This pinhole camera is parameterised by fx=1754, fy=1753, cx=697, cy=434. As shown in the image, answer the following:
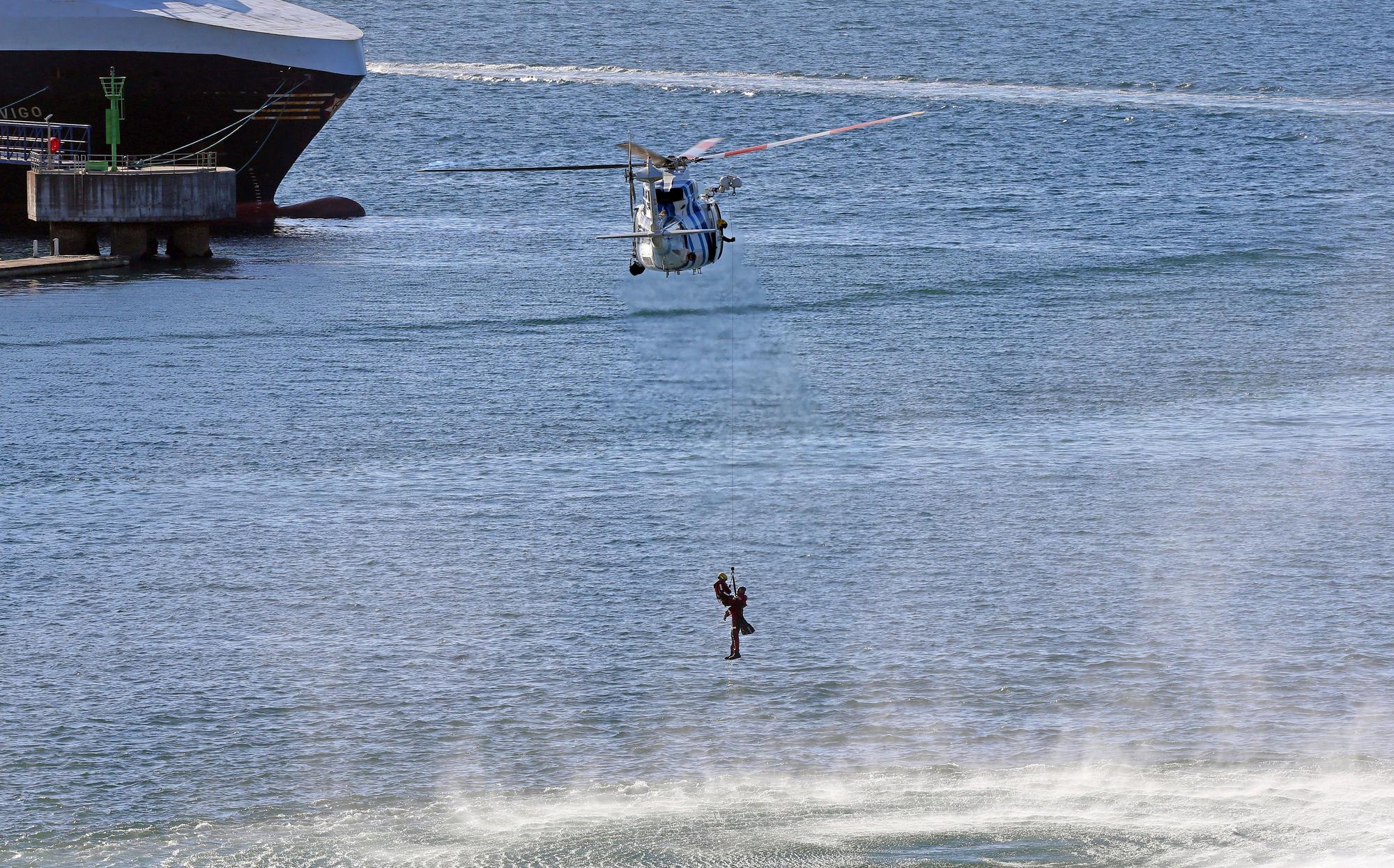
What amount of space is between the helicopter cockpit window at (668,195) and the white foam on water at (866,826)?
16.8 meters

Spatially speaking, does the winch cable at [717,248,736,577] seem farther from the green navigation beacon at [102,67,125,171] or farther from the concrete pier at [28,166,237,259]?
the green navigation beacon at [102,67,125,171]

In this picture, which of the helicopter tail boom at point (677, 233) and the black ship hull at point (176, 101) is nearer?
the helicopter tail boom at point (677, 233)

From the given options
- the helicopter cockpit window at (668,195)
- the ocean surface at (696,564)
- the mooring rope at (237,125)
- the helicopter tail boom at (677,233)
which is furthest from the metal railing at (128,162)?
the helicopter tail boom at (677,233)

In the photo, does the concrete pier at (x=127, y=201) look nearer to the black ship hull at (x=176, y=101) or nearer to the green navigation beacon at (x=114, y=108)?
the green navigation beacon at (x=114, y=108)

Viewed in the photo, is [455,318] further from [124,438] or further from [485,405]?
[124,438]

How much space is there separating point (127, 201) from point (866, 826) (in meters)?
85.2

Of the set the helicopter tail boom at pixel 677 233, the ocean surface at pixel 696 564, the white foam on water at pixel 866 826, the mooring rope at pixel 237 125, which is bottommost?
the white foam on water at pixel 866 826

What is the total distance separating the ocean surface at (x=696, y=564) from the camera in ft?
Result: 162

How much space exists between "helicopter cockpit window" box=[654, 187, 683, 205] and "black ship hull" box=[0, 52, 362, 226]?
275ft

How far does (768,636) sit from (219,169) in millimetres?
70939

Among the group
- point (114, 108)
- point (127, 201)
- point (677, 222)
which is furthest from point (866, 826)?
point (114, 108)

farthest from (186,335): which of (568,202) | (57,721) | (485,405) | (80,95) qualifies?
(568,202)

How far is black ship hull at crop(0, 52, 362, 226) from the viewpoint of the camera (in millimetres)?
123688

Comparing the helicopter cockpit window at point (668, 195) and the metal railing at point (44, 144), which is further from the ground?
the metal railing at point (44, 144)
